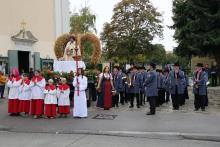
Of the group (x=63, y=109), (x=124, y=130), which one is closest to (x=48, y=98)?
(x=63, y=109)

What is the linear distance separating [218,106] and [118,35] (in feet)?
149

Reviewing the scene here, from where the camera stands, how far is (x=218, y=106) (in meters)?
18.9

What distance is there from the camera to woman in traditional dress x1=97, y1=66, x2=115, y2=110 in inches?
688

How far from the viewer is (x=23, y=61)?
33.3 m

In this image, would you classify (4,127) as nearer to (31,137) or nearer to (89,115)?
(31,137)

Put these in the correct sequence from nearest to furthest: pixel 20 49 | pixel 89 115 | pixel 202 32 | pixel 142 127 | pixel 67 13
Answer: pixel 142 127
pixel 89 115
pixel 202 32
pixel 20 49
pixel 67 13

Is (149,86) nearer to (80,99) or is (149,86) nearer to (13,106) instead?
(80,99)

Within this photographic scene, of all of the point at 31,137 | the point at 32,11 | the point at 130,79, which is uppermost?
the point at 32,11

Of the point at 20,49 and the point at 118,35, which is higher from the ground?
the point at 118,35

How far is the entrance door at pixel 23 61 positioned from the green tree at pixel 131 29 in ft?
99.7

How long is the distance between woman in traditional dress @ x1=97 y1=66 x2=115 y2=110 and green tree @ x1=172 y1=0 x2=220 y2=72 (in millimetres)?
11188

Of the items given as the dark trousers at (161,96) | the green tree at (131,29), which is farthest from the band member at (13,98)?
the green tree at (131,29)

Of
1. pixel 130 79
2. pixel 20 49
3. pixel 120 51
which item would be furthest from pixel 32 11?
pixel 120 51

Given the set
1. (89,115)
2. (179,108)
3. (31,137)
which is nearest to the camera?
(31,137)
